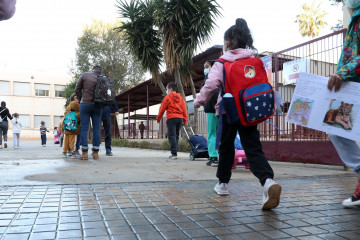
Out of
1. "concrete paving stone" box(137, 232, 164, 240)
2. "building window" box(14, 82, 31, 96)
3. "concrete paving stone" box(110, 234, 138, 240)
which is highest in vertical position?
"building window" box(14, 82, 31, 96)

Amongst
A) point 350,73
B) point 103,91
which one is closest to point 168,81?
point 103,91

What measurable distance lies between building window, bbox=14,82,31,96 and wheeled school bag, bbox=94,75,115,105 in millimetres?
38291

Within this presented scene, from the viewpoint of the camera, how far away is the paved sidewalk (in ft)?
6.07

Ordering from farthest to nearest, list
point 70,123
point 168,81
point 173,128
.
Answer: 1. point 168,81
2. point 173,128
3. point 70,123

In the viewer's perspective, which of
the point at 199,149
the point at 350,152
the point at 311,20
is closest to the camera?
the point at 350,152

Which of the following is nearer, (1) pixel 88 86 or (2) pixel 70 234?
(2) pixel 70 234

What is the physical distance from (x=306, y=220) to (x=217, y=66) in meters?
1.38

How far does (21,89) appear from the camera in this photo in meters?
40.0

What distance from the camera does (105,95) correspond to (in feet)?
20.2

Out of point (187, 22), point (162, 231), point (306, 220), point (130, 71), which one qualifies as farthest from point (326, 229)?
point (130, 71)

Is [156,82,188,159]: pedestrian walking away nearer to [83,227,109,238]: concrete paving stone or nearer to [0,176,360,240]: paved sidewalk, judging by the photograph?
[0,176,360,240]: paved sidewalk

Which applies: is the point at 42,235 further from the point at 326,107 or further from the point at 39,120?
the point at 39,120

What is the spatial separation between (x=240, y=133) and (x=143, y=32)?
961 centimetres

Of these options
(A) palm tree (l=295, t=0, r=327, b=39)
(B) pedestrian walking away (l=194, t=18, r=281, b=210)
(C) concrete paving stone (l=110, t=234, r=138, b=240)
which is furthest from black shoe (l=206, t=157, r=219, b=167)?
(A) palm tree (l=295, t=0, r=327, b=39)
